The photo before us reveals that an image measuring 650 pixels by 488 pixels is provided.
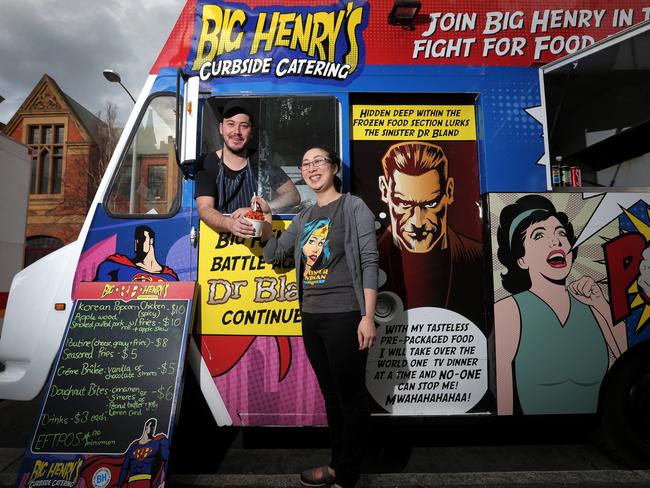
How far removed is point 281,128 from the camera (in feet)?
9.43

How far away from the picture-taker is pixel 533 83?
9.16 ft

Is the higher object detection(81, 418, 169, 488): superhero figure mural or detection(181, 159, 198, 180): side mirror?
detection(181, 159, 198, 180): side mirror

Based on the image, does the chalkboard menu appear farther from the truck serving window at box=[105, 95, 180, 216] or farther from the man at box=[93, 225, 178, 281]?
the truck serving window at box=[105, 95, 180, 216]

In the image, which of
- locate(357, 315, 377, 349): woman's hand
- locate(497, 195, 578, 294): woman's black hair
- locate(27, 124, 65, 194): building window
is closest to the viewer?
locate(357, 315, 377, 349): woman's hand

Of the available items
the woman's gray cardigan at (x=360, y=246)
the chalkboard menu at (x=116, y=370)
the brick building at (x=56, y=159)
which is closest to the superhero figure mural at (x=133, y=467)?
the chalkboard menu at (x=116, y=370)

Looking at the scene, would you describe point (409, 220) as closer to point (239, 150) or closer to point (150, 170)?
point (239, 150)

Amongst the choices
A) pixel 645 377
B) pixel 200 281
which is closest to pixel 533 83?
pixel 645 377

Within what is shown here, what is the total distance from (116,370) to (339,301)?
159cm

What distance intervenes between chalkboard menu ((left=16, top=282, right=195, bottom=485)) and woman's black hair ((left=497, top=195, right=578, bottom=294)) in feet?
7.35

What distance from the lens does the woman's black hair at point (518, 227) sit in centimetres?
269

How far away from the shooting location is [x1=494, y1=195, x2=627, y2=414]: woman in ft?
8.68

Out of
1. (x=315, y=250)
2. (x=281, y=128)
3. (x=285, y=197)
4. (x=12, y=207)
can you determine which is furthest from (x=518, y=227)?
(x=12, y=207)

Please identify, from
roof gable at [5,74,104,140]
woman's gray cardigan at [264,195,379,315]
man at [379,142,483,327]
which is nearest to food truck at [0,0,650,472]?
man at [379,142,483,327]

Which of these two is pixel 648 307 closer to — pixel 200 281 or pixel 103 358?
pixel 200 281
